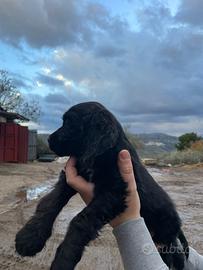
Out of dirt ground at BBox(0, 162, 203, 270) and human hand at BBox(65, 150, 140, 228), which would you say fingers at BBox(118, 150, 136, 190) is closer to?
human hand at BBox(65, 150, 140, 228)

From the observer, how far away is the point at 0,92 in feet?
127

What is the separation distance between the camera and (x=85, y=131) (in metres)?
2.82

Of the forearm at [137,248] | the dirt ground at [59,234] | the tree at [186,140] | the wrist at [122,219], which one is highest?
the tree at [186,140]

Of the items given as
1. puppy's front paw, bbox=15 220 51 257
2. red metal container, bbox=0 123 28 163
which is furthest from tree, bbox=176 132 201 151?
puppy's front paw, bbox=15 220 51 257

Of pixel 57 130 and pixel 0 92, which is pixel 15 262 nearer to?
pixel 57 130

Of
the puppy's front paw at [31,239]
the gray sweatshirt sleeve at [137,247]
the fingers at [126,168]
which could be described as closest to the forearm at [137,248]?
the gray sweatshirt sleeve at [137,247]

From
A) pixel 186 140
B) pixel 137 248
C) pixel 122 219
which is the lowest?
pixel 137 248

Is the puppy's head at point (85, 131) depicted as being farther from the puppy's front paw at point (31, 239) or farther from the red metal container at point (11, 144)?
the red metal container at point (11, 144)

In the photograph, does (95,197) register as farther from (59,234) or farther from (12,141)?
(12,141)

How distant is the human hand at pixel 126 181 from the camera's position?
2.18 metres

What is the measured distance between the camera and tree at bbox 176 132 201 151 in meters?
44.8

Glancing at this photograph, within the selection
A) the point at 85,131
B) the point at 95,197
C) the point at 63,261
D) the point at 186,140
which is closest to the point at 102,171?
the point at 95,197

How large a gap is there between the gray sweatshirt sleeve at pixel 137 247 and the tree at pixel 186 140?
42905mm

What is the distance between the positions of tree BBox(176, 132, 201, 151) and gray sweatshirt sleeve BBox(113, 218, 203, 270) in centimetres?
4291
